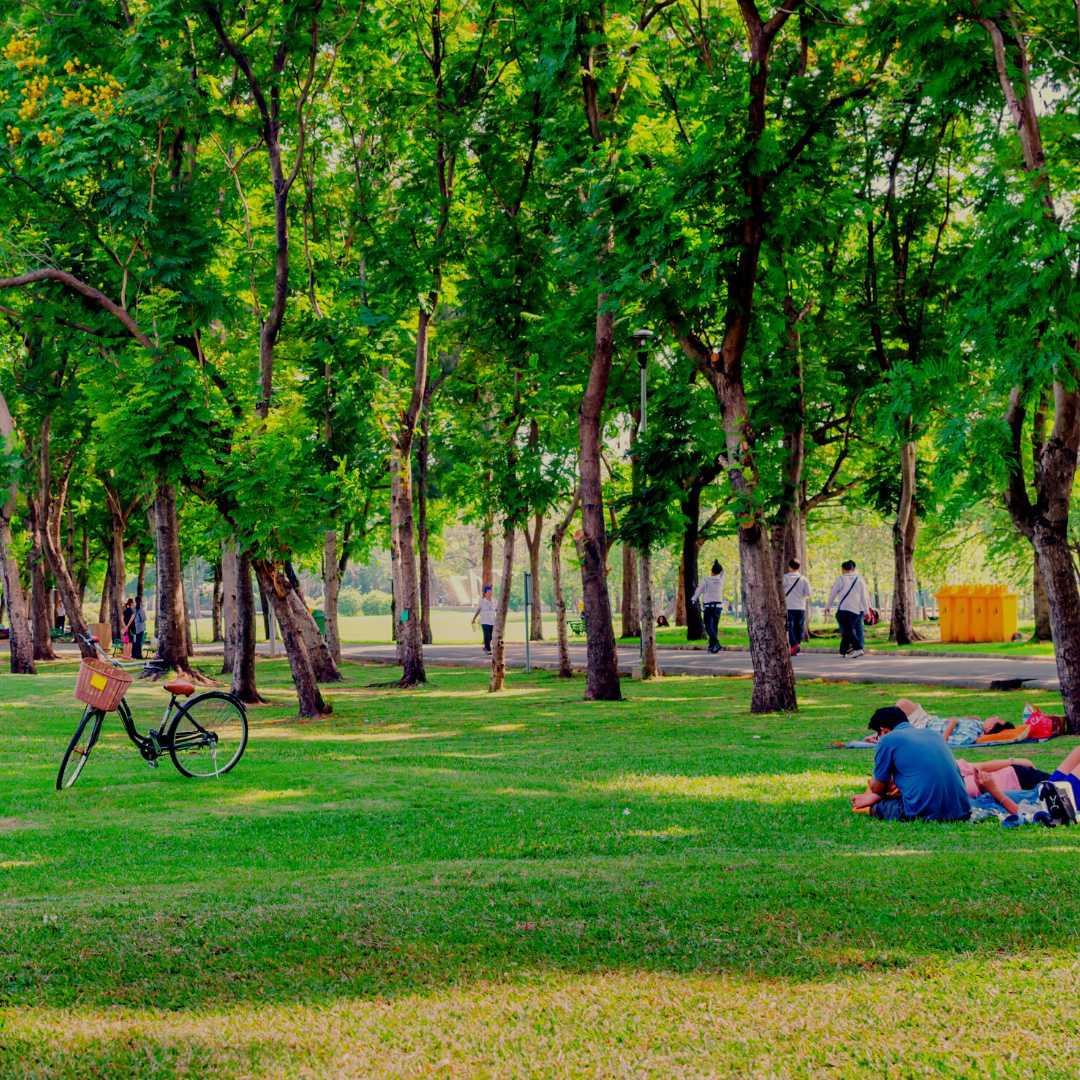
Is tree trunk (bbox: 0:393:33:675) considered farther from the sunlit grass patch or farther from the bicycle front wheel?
the sunlit grass patch

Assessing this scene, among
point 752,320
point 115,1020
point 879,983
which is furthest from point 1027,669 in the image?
point 115,1020

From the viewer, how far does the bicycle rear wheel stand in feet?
44.7

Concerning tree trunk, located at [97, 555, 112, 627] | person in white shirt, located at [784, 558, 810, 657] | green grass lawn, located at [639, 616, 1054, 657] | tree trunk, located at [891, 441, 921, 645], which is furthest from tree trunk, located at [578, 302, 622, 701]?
tree trunk, located at [97, 555, 112, 627]

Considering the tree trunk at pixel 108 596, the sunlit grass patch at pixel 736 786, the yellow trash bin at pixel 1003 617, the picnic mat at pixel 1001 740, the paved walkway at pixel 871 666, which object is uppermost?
the tree trunk at pixel 108 596

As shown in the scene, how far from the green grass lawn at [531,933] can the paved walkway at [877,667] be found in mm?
10778

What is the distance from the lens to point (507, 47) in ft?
80.5

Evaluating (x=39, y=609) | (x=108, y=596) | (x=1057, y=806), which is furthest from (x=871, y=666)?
(x=108, y=596)

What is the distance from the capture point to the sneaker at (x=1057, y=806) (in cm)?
1024

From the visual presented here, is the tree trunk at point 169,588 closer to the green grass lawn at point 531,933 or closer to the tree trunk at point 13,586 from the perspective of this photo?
the tree trunk at point 13,586

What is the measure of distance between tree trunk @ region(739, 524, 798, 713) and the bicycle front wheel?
821 cm

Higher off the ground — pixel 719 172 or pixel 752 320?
pixel 719 172

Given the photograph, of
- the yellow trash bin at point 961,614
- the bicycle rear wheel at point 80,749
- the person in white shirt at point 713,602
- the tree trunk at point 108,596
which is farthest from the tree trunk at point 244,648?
the tree trunk at point 108,596

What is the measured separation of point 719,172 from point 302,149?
703 centimetres

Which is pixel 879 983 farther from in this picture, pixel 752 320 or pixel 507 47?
pixel 507 47
